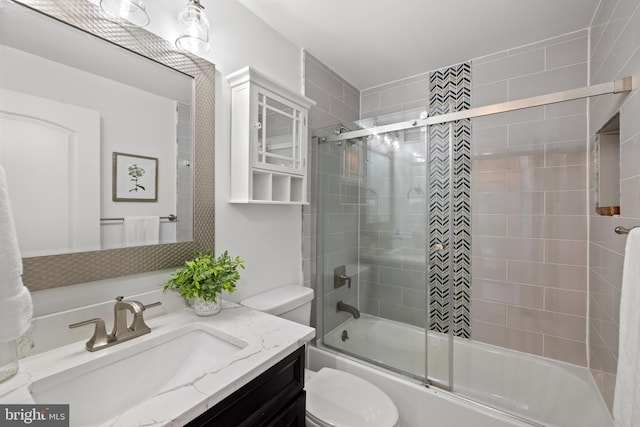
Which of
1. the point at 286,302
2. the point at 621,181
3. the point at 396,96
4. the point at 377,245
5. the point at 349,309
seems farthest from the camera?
the point at 396,96

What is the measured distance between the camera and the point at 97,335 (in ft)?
3.01

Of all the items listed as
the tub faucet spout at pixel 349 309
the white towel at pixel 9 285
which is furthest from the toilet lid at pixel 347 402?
the white towel at pixel 9 285

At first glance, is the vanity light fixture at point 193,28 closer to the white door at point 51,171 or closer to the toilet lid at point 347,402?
the white door at point 51,171

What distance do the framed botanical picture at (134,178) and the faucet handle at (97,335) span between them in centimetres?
41

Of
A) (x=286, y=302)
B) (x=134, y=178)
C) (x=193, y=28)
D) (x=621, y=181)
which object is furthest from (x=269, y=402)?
(x=621, y=181)

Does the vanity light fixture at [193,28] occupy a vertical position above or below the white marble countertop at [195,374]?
above

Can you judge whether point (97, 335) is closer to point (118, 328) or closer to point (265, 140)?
point (118, 328)

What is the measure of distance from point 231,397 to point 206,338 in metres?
0.37

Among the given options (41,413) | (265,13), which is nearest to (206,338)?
(41,413)

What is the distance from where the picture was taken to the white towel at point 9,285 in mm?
633

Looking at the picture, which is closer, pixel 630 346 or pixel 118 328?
pixel 630 346

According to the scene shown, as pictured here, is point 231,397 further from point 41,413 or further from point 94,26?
point 94,26

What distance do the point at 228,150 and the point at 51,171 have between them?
0.71 metres
